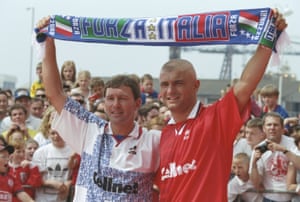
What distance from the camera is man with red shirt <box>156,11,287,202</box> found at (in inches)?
156

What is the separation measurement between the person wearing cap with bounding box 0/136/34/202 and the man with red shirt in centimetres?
329

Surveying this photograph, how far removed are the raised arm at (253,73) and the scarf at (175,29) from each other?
0.04 meters

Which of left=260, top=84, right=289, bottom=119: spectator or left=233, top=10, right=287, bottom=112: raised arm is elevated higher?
left=233, top=10, right=287, bottom=112: raised arm

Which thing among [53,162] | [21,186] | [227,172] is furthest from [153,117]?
[227,172]

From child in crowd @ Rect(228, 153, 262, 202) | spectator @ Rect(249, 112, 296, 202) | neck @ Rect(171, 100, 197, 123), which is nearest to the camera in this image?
neck @ Rect(171, 100, 197, 123)

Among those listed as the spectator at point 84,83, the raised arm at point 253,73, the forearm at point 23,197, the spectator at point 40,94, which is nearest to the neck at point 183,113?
the raised arm at point 253,73

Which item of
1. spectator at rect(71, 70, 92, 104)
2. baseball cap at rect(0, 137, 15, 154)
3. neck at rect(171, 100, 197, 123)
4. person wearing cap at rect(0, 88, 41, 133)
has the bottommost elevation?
baseball cap at rect(0, 137, 15, 154)

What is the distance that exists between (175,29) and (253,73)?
0.70 metres

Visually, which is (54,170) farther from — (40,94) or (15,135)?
(40,94)

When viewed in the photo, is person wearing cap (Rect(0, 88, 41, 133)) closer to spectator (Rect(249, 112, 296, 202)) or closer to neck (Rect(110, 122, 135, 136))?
spectator (Rect(249, 112, 296, 202))

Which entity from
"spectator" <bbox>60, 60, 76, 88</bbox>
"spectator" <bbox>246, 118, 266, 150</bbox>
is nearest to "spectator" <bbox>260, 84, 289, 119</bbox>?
"spectator" <bbox>246, 118, 266, 150</bbox>

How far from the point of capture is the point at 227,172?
4035 millimetres

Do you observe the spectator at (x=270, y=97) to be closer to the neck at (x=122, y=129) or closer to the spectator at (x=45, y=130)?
the spectator at (x=45, y=130)

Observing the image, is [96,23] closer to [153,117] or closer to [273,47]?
[273,47]
